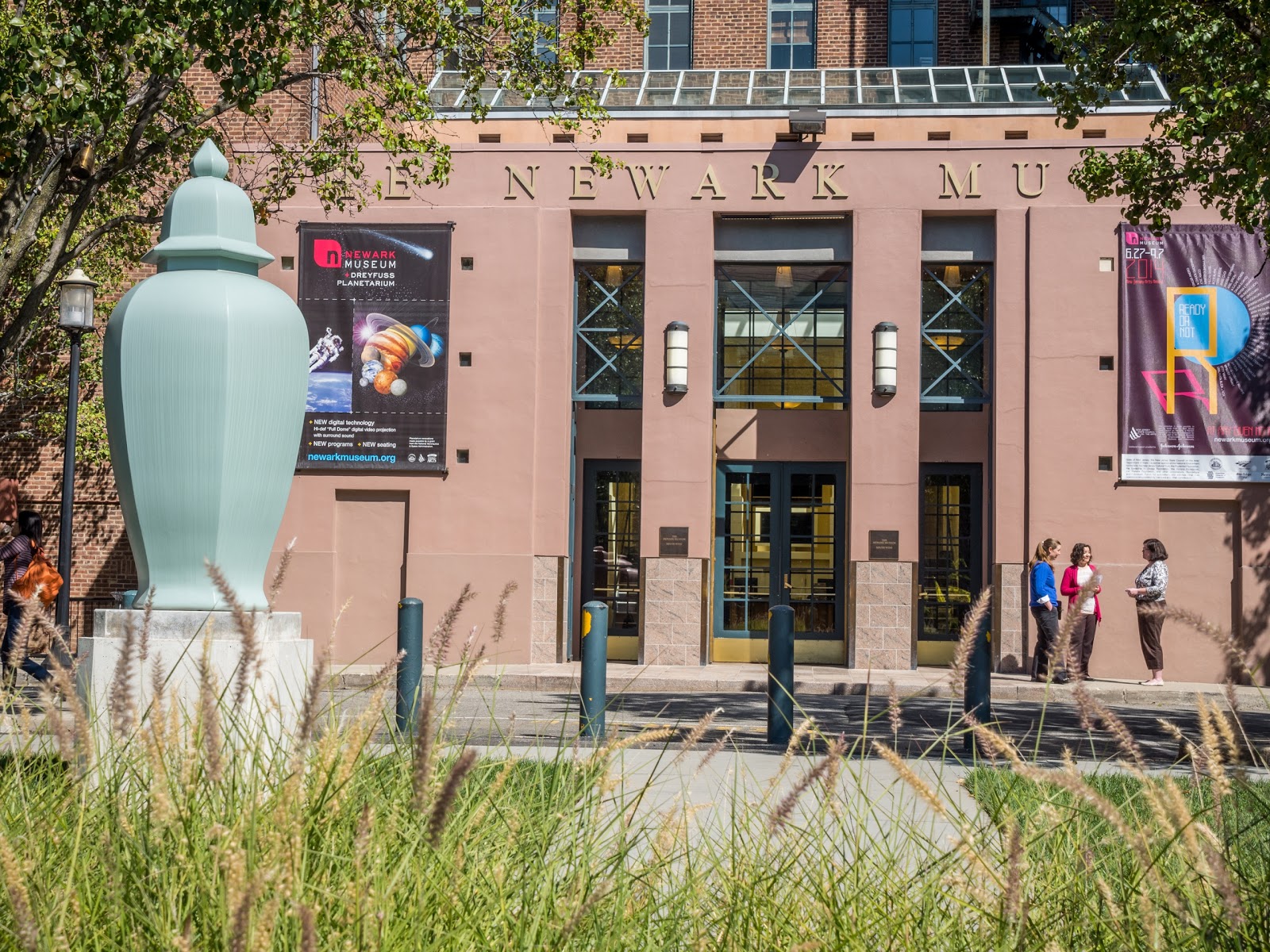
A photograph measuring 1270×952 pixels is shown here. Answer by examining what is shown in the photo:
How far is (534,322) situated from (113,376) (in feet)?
42.7

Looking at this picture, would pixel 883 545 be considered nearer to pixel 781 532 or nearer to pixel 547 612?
pixel 781 532

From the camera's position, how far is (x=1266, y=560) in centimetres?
1764

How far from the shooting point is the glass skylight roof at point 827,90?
1981 cm

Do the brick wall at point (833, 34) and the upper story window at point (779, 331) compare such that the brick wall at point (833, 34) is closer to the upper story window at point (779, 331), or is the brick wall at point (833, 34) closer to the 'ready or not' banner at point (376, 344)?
the upper story window at point (779, 331)

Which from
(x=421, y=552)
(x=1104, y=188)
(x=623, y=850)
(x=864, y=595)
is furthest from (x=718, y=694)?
(x=623, y=850)

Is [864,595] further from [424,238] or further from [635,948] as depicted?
[635,948]

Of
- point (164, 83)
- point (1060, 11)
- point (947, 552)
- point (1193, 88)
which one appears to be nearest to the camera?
point (1193, 88)

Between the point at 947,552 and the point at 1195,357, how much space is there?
4125 millimetres

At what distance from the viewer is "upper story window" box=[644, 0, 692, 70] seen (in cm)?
2450

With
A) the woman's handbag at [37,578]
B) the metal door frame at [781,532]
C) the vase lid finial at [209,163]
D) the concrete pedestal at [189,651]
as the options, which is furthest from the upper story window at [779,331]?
the concrete pedestal at [189,651]

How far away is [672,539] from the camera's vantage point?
18.4 metres

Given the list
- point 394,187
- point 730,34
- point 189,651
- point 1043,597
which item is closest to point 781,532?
point 1043,597

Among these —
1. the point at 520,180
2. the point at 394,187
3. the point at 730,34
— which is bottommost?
the point at 394,187

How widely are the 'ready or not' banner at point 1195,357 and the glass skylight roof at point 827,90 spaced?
2742 mm
